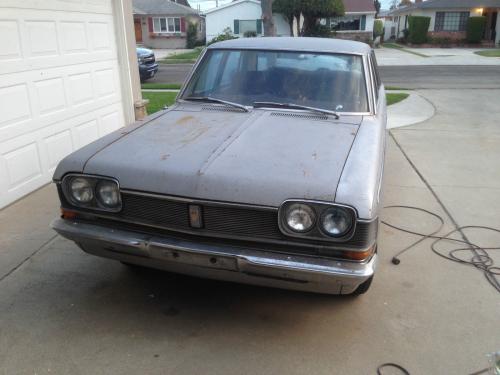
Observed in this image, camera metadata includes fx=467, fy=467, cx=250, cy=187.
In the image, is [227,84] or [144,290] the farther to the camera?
[227,84]

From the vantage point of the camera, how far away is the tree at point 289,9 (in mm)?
32906

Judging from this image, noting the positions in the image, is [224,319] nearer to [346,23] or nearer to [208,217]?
[208,217]

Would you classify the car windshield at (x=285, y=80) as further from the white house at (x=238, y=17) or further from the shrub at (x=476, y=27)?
the shrub at (x=476, y=27)

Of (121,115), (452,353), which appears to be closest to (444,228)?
(452,353)

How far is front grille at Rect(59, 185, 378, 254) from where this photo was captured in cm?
255

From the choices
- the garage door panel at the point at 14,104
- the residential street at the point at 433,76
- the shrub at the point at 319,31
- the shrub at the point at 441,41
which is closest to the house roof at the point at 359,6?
the shrub at the point at 319,31

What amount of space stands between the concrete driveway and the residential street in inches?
498

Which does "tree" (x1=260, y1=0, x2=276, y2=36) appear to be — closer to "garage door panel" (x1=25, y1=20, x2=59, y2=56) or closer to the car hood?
"garage door panel" (x1=25, y1=20, x2=59, y2=56)

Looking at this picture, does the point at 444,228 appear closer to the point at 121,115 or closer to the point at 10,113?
the point at 10,113

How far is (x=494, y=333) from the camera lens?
119 inches

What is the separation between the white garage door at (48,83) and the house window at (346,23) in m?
34.0

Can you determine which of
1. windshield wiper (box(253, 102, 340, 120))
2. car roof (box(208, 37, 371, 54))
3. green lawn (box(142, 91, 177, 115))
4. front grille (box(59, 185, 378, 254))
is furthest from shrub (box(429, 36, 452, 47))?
front grille (box(59, 185, 378, 254))

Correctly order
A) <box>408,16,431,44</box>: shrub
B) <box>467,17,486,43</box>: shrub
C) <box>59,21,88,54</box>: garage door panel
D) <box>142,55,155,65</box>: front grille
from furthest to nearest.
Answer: <box>408,16,431,44</box>: shrub
<box>467,17,486,43</box>: shrub
<box>142,55,155,65</box>: front grille
<box>59,21,88,54</box>: garage door panel

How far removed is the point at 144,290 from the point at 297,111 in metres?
1.80
